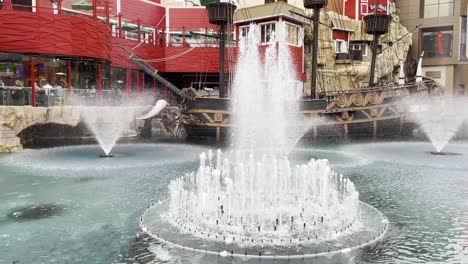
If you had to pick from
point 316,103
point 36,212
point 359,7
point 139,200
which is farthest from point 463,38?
point 36,212

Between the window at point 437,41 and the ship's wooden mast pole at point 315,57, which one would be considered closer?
the ship's wooden mast pole at point 315,57

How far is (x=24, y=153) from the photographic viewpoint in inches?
713

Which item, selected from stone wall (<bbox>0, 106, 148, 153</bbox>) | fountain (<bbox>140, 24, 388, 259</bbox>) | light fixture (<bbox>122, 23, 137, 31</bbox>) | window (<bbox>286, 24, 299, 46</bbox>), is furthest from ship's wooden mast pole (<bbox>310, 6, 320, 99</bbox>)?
light fixture (<bbox>122, 23, 137, 31</bbox>)

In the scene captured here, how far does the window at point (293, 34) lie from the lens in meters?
32.1

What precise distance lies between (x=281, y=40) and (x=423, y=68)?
1669cm

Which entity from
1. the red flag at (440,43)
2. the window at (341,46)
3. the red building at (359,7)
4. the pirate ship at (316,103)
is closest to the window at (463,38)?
the red flag at (440,43)

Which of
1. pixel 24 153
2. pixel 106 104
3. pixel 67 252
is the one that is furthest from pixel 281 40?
pixel 67 252

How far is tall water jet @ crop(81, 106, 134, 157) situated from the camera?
21.9 meters

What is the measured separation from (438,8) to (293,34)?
16080mm

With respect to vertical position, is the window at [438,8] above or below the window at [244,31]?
above

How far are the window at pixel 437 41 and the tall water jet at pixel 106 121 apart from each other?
28.5 m

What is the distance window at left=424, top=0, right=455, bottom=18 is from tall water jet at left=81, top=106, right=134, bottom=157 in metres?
29.4

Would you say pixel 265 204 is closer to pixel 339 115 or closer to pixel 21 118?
pixel 21 118

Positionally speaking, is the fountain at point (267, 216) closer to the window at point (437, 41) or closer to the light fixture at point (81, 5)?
the light fixture at point (81, 5)
